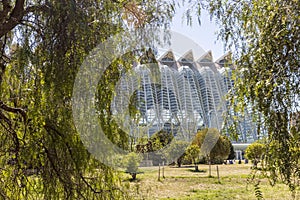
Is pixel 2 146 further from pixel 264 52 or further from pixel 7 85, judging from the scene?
pixel 264 52

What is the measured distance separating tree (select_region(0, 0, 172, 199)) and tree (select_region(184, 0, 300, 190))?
2.52 feet

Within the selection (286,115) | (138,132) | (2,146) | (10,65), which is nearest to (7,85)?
(10,65)

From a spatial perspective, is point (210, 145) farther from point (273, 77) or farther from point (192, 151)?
point (273, 77)

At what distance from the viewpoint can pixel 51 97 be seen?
158 cm

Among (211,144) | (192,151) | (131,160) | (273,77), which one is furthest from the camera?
(211,144)

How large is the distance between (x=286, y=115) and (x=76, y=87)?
3.62ft

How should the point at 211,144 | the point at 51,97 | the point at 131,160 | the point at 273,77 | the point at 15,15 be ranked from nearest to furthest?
the point at 273,77
the point at 51,97
the point at 15,15
the point at 131,160
the point at 211,144

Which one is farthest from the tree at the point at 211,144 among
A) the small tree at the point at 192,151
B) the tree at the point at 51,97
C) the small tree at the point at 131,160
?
the tree at the point at 51,97

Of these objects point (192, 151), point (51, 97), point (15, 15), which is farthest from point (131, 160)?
point (192, 151)

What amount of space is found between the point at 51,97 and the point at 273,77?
1.11m

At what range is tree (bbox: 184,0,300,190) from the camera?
1.38m

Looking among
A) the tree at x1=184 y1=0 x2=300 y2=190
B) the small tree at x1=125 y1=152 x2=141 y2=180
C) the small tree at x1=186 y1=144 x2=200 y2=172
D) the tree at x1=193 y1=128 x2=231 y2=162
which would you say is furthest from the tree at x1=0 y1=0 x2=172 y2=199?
the tree at x1=193 y1=128 x2=231 y2=162

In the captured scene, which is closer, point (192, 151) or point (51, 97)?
point (51, 97)

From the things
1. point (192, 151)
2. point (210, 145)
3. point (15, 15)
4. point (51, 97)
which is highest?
point (15, 15)
